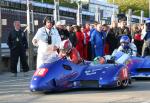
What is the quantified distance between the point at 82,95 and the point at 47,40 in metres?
2.31

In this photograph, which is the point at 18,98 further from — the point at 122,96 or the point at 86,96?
the point at 122,96

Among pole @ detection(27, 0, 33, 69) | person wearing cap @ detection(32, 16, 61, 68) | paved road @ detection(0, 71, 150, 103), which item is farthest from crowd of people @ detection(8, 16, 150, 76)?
paved road @ detection(0, 71, 150, 103)

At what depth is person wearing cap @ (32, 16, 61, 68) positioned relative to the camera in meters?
14.1

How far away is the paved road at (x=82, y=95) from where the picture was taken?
11570 mm

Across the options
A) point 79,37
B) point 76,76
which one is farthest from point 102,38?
point 76,76

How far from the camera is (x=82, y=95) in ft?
40.9

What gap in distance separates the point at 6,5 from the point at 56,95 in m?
17.3

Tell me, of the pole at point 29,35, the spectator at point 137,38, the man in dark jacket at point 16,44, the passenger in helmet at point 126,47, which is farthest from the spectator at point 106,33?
the passenger in helmet at point 126,47

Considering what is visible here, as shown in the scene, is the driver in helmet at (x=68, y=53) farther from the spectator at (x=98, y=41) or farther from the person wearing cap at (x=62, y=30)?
the spectator at (x=98, y=41)

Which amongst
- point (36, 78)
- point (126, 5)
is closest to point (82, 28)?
point (36, 78)

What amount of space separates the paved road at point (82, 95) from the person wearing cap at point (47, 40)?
0.98 meters

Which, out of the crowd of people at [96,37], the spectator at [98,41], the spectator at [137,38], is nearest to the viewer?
the crowd of people at [96,37]

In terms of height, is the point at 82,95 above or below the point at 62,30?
below

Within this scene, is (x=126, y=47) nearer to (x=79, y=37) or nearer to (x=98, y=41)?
(x=98, y=41)
